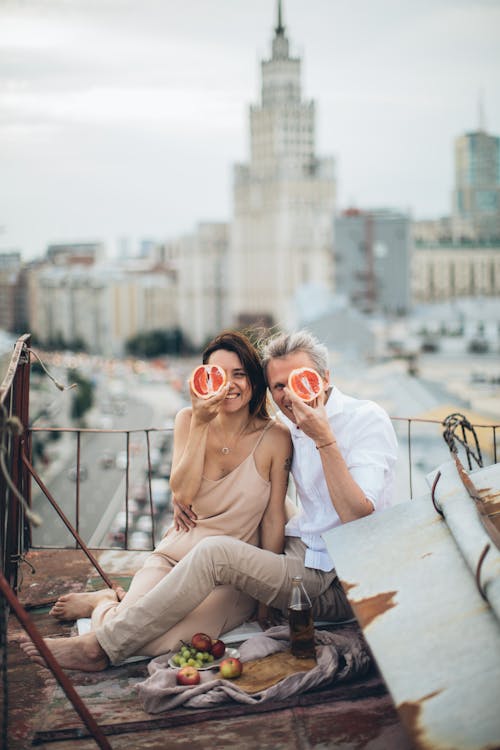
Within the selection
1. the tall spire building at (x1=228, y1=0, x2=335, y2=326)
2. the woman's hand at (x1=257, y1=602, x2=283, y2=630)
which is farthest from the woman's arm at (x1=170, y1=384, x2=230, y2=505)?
the tall spire building at (x1=228, y1=0, x2=335, y2=326)

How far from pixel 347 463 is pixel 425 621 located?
0.80m

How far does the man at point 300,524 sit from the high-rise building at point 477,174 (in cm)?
11222

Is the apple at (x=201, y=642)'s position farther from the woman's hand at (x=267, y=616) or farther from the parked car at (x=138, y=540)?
the parked car at (x=138, y=540)

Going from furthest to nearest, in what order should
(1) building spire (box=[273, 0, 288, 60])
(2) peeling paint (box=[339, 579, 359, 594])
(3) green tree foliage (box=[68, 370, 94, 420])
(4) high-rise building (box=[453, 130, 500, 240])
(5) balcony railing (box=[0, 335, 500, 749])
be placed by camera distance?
(4) high-rise building (box=[453, 130, 500, 240]) < (1) building spire (box=[273, 0, 288, 60]) < (3) green tree foliage (box=[68, 370, 94, 420]) < (2) peeling paint (box=[339, 579, 359, 594]) < (5) balcony railing (box=[0, 335, 500, 749])

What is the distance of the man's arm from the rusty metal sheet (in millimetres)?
74

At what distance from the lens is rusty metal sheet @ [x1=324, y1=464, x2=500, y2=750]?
1.96m

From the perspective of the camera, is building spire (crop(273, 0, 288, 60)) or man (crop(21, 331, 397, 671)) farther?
building spire (crop(273, 0, 288, 60))

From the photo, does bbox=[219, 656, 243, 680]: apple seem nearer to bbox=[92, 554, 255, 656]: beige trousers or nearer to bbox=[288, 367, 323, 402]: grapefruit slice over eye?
bbox=[92, 554, 255, 656]: beige trousers

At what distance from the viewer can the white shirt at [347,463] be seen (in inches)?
114

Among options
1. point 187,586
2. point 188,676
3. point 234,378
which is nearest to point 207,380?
point 234,378

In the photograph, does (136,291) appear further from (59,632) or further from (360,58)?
(59,632)

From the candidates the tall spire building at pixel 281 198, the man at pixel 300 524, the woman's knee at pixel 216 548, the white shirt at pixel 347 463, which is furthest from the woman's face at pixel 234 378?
the tall spire building at pixel 281 198

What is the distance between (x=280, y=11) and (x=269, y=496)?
77.0 m

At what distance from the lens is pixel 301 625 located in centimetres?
277
